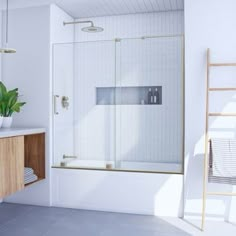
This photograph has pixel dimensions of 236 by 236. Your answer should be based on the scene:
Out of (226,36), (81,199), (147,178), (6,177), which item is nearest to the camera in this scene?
(6,177)

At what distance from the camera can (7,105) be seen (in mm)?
3293

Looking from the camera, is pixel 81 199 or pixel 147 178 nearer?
pixel 147 178

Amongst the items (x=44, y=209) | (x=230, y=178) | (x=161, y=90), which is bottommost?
(x=44, y=209)

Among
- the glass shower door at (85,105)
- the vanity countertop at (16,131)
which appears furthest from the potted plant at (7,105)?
the glass shower door at (85,105)

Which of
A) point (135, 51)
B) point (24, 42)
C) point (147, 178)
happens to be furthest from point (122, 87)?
point (24, 42)

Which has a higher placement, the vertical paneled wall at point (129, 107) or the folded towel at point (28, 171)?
the vertical paneled wall at point (129, 107)

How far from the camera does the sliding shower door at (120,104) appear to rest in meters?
3.27

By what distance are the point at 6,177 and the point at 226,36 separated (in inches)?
101

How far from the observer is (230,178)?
2.80 metres

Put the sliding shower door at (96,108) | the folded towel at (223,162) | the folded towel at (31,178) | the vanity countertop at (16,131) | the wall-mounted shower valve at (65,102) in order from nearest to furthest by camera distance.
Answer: the vanity countertop at (16,131) → the folded towel at (223,162) → the folded towel at (31,178) → the sliding shower door at (96,108) → the wall-mounted shower valve at (65,102)

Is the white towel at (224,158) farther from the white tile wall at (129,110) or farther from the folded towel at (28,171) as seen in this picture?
the folded towel at (28,171)

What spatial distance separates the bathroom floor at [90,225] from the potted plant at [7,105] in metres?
1.03

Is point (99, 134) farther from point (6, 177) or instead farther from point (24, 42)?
point (24, 42)

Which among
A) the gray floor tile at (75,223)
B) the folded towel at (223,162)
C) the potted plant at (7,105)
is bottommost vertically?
the gray floor tile at (75,223)
